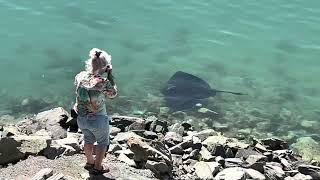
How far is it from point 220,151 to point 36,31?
1028 cm

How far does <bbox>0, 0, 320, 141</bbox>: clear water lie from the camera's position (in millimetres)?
15281

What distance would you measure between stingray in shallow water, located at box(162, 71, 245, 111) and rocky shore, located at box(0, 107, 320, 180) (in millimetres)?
2301

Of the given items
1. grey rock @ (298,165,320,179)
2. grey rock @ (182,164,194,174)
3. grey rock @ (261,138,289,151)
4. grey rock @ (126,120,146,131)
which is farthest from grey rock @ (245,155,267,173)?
grey rock @ (126,120,146,131)

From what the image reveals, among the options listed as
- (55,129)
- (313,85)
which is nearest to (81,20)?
(313,85)

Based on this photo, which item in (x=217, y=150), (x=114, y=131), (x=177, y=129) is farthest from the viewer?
(x=177, y=129)

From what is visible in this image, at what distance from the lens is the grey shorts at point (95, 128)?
7.71 metres

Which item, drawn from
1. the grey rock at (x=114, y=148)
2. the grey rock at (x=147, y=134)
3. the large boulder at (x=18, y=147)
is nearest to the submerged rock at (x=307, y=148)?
the grey rock at (x=147, y=134)

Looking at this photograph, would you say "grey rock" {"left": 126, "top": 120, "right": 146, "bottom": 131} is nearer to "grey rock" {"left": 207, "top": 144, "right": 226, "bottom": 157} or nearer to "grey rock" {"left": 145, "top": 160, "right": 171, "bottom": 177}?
"grey rock" {"left": 207, "top": 144, "right": 226, "bottom": 157}

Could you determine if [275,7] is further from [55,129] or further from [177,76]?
[55,129]

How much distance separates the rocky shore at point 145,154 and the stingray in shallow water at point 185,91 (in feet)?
7.55

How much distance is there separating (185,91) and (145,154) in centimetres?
688

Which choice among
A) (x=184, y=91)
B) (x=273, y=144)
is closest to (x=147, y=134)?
(x=273, y=144)

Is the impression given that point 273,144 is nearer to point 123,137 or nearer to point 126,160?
point 123,137

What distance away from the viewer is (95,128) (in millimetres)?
7742
